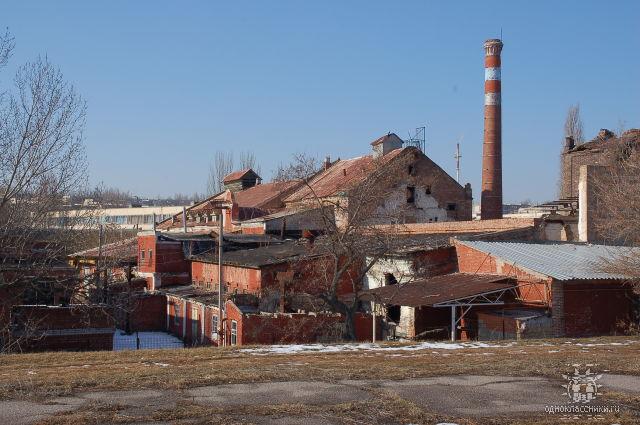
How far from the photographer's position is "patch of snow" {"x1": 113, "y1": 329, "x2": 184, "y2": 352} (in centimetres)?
3238

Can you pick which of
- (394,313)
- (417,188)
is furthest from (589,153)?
(394,313)

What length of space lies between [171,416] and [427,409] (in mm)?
2819

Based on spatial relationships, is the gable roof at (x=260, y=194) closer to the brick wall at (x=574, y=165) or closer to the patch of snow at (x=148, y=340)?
the patch of snow at (x=148, y=340)

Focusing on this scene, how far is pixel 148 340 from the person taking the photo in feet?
112

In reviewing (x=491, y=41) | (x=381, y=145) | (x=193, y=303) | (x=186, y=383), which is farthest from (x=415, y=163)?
(x=186, y=383)

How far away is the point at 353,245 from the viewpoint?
2414cm

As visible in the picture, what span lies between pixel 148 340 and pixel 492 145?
90.3 feet

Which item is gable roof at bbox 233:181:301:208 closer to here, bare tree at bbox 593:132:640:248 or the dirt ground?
bare tree at bbox 593:132:640:248

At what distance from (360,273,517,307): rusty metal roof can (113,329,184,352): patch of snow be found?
11814 millimetres

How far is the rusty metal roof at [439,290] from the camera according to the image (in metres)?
23.5

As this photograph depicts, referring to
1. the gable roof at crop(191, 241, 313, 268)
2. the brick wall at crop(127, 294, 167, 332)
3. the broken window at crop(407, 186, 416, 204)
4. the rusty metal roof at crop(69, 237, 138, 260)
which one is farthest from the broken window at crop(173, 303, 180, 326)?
the broken window at crop(407, 186, 416, 204)

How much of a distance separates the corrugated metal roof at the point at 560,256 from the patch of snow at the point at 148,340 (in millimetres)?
14837

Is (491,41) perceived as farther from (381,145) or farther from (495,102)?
(381,145)

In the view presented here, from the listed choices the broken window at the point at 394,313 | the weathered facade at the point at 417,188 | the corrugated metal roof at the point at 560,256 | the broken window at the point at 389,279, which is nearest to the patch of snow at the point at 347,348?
the corrugated metal roof at the point at 560,256
